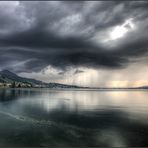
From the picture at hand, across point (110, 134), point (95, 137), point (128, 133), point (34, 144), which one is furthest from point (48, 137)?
point (128, 133)

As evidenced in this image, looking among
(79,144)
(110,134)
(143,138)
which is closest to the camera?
(79,144)

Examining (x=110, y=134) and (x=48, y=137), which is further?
(x=110, y=134)

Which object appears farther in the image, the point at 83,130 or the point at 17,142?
the point at 83,130

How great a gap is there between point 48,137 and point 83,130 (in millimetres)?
7252

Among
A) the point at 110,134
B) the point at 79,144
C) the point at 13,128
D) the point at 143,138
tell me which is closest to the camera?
the point at 79,144

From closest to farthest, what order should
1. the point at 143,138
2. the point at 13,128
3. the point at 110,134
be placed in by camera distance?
the point at 143,138, the point at 110,134, the point at 13,128

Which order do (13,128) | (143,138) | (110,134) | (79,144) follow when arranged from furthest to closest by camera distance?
(13,128), (110,134), (143,138), (79,144)

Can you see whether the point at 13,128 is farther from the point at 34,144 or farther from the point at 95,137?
the point at 95,137

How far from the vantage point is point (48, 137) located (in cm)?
2473

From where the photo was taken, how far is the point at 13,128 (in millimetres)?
29328

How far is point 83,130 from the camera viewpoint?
29.4 m

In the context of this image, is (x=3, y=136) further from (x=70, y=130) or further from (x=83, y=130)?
(x=83, y=130)

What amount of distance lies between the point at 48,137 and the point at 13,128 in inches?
329

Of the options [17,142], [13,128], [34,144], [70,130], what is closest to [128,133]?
[70,130]
